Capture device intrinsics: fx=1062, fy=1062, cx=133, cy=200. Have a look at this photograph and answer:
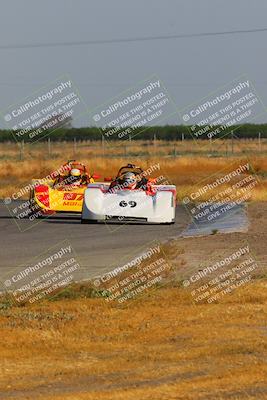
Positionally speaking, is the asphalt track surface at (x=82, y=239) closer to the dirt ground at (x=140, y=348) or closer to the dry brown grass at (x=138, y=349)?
the dirt ground at (x=140, y=348)

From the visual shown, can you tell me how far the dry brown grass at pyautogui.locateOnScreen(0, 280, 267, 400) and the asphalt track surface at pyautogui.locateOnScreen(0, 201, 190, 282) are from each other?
12.1ft

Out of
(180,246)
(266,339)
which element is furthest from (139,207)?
(266,339)

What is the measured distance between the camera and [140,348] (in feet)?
35.4

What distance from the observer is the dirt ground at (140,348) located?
348 inches

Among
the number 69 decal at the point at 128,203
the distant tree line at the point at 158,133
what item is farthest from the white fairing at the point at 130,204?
the distant tree line at the point at 158,133

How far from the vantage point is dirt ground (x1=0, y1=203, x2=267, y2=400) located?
8.84 m

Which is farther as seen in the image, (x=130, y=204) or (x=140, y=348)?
(x=130, y=204)

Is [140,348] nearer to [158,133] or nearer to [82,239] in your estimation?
[82,239]

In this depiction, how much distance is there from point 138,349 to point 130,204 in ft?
53.3

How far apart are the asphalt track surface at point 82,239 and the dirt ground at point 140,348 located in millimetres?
3544

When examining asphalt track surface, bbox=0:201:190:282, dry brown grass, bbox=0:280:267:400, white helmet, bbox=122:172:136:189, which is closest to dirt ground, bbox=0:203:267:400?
dry brown grass, bbox=0:280:267:400

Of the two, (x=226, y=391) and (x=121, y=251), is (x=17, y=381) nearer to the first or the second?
(x=226, y=391)

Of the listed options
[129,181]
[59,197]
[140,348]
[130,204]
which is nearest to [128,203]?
[130,204]

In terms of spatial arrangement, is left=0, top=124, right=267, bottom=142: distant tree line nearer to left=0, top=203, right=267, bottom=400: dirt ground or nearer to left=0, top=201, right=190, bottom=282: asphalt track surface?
left=0, top=201, right=190, bottom=282: asphalt track surface
